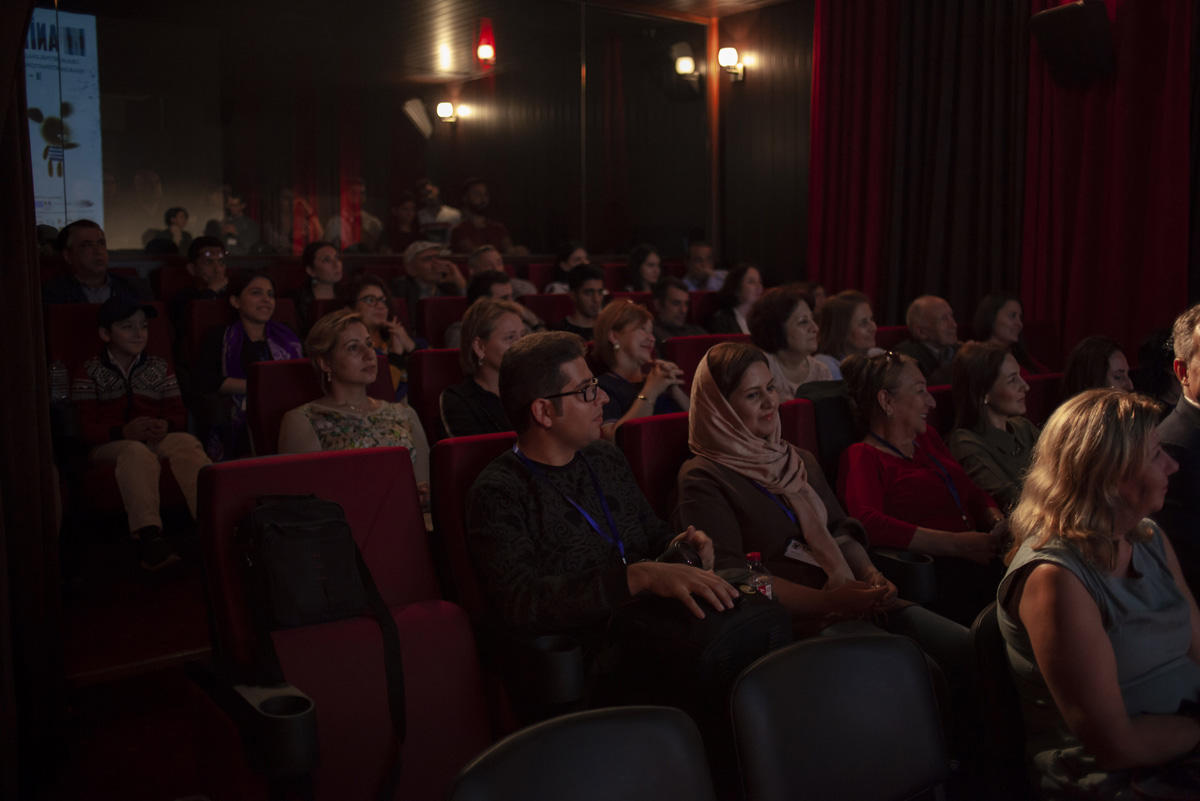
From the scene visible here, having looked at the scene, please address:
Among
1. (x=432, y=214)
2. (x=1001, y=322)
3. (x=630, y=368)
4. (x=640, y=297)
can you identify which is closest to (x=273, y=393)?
(x=630, y=368)

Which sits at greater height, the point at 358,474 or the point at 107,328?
the point at 107,328

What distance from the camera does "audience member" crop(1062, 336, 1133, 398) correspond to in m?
3.30

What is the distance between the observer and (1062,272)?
5.52 m

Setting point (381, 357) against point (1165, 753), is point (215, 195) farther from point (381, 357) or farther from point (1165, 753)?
point (1165, 753)

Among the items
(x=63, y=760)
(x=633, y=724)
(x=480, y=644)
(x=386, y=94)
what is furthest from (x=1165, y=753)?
(x=386, y=94)

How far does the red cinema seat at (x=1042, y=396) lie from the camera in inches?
137

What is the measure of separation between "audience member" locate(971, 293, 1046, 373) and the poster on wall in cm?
498

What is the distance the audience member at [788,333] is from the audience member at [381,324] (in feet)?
4.99

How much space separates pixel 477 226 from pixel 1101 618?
640 cm

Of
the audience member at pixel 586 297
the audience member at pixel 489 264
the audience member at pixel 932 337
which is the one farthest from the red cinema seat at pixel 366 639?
the audience member at pixel 489 264

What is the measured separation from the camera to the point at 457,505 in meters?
2.04

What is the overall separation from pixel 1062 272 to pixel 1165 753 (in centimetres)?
456

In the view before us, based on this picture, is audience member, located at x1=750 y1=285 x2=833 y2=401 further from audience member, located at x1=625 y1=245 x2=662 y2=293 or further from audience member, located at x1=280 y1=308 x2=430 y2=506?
audience member, located at x1=625 y1=245 x2=662 y2=293

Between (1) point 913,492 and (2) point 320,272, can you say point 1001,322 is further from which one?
(2) point 320,272
